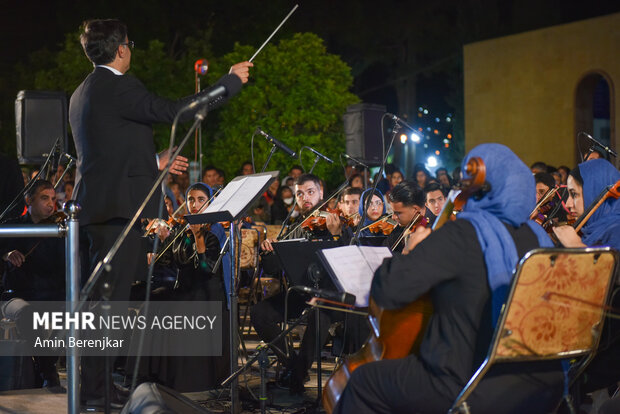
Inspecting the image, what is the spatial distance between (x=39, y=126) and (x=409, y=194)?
3927mm

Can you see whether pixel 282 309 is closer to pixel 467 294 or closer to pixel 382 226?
pixel 382 226

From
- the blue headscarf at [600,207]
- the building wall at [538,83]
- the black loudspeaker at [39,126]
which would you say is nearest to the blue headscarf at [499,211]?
the blue headscarf at [600,207]

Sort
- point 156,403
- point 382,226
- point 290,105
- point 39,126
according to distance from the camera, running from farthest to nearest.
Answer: point 290,105 → point 39,126 → point 382,226 → point 156,403

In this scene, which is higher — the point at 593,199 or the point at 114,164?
the point at 114,164

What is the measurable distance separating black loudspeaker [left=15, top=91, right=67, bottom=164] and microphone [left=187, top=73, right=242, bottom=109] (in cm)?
417

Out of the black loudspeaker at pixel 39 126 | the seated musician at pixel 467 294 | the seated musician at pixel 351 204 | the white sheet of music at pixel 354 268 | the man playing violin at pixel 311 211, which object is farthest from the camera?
the black loudspeaker at pixel 39 126

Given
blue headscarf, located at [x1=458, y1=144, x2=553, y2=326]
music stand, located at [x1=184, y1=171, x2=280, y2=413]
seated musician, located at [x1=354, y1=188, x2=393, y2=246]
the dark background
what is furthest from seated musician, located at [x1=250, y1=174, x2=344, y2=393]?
the dark background

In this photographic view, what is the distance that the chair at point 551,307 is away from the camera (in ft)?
8.60

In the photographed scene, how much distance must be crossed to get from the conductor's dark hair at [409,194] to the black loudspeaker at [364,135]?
4.62 meters

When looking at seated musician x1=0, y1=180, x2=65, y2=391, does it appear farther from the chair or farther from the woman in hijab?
the chair

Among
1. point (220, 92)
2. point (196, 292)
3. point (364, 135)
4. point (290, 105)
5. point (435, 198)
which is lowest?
point (196, 292)

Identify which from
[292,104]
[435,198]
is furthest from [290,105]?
[435,198]

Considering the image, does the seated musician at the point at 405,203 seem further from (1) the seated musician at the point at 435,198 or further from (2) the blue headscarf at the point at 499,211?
(2) the blue headscarf at the point at 499,211

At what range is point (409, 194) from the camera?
18.4 feet
